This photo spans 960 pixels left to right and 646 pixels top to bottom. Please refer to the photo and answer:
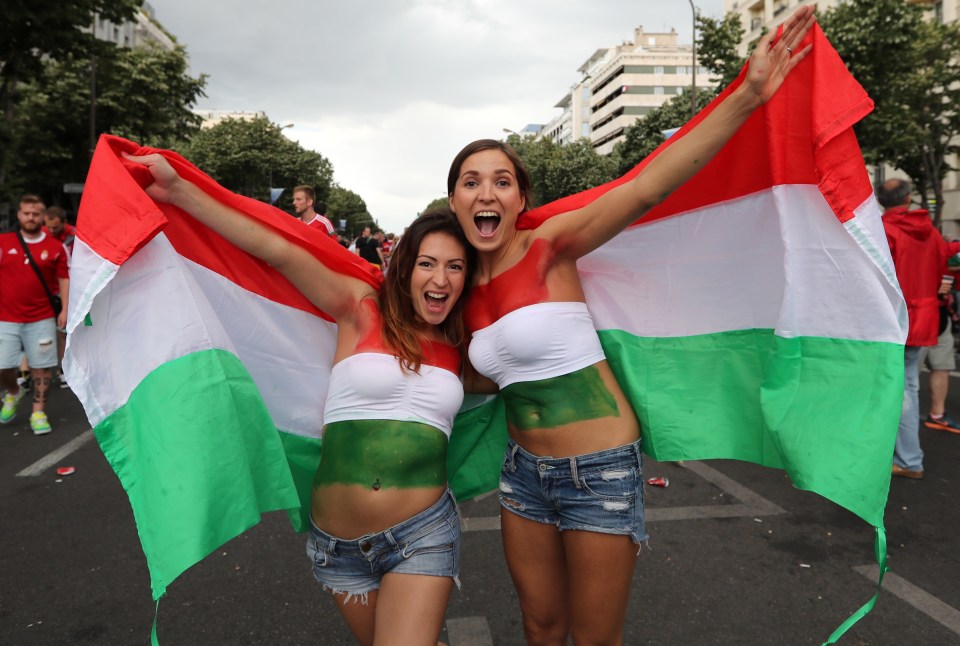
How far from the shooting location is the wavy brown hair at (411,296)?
222 centimetres

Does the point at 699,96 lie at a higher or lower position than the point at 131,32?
lower

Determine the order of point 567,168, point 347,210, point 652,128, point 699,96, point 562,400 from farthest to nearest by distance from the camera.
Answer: point 347,210 → point 567,168 → point 652,128 → point 699,96 → point 562,400

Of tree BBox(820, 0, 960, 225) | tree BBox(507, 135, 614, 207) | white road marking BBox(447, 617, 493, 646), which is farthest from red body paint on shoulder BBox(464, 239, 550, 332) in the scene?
tree BBox(507, 135, 614, 207)

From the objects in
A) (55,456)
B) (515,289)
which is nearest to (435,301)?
(515,289)

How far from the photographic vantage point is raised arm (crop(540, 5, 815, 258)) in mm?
2002

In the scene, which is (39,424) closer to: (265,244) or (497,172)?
(265,244)

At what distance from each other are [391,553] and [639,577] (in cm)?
196

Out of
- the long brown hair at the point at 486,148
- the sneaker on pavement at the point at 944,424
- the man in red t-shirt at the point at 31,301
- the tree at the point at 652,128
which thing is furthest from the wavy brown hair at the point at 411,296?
the tree at the point at 652,128

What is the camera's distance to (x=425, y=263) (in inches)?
90.8

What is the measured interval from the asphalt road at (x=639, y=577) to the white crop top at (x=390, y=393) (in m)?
1.36

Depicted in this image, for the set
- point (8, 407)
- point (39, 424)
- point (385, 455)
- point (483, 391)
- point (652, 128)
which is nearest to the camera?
point (385, 455)

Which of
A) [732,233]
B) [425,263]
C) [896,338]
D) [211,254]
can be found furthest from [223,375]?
[896,338]

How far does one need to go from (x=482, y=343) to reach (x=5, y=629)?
2.66m

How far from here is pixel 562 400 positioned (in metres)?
2.22
